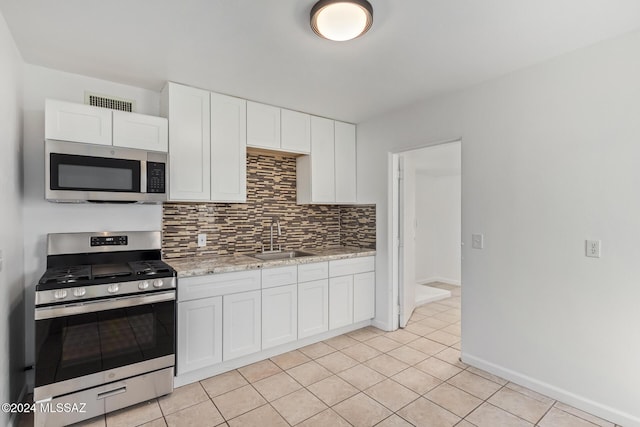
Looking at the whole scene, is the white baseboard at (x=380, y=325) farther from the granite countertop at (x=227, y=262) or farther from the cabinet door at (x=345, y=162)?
the cabinet door at (x=345, y=162)

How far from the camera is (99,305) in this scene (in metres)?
2.04

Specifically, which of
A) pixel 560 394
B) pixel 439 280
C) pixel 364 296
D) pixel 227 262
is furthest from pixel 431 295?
pixel 227 262

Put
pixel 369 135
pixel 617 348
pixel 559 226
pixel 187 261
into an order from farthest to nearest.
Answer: pixel 369 135, pixel 187 261, pixel 559 226, pixel 617 348

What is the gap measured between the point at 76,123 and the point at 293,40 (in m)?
1.61

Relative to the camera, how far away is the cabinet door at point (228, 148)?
286 cm

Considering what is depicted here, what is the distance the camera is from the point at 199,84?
105 inches

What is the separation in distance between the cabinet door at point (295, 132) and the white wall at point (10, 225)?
1.98 m

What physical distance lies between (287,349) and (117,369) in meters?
1.43

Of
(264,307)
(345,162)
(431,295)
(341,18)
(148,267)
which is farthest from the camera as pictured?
(431,295)

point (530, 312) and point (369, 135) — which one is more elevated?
point (369, 135)

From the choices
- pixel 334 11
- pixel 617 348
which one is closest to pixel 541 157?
pixel 617 348

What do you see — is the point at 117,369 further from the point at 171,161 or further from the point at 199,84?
the point at 199,84

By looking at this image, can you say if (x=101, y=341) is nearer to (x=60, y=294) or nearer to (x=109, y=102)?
(x=60, y=294)

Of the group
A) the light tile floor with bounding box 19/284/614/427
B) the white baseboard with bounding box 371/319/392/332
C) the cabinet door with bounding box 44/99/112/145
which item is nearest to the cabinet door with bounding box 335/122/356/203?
the white baseboard with bounding box 371/319/392/332
